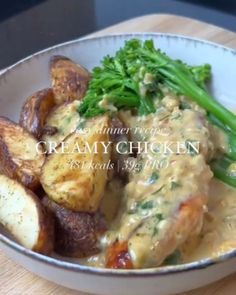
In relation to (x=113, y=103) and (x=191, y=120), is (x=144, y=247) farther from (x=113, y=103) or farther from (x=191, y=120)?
(x=113, y=103)

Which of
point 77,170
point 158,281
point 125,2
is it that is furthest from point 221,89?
point 125,2

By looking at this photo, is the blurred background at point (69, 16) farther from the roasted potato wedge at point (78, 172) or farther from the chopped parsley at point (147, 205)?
the chopped parsley at point (147, 205)

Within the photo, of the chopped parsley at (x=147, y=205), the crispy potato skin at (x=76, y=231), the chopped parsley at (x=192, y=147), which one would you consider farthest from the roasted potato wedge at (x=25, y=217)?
the chopped parsley at (x=192, y=147)

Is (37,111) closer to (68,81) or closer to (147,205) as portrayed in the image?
(68,81)

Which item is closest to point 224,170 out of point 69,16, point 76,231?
point 76,231

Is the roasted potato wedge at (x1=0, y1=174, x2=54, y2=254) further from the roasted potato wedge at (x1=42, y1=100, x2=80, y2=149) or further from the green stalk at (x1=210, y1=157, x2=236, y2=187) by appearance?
the green stalk at (x1=210, y1=157, x2=236, y2=187)

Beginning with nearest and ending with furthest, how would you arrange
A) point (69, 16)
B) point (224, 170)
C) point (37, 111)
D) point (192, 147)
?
point (192, 147) → point (224, 170) → point (37, 111) → point (69, 16)
